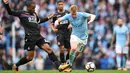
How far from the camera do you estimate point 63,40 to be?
869 inches

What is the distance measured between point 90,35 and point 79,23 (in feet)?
28.5

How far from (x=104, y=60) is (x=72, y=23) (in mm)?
8237

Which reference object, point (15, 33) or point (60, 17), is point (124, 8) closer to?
point (15, 33)

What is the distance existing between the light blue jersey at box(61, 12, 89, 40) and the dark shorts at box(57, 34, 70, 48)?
6.20ft

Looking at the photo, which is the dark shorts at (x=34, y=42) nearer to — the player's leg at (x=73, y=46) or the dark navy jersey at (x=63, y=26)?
the player's leg at (x=73, y=46)

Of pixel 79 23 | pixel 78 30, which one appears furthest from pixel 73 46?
pixel 79 23

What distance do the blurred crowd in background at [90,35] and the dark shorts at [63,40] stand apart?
5450 millimetres

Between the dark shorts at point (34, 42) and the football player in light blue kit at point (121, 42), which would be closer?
the dark shorts at point (34, 42)

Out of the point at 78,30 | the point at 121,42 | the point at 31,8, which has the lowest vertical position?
the point at 121,42

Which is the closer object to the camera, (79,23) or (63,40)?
(79,23)

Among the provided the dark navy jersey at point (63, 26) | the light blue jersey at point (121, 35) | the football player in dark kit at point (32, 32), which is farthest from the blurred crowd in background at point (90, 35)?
the football player in dark kit at point (32, 32)

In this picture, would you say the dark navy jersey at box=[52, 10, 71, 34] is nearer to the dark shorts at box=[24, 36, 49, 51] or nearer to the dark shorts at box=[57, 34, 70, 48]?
the dark shorts at box=[57, 34, 70, 48]

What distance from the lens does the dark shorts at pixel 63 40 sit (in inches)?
867

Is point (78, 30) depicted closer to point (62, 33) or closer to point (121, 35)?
point (62, 33)
